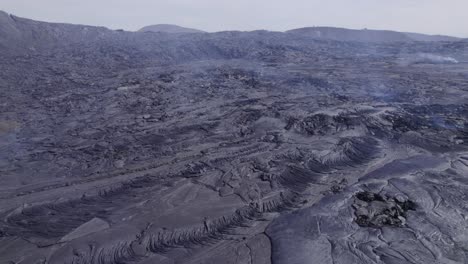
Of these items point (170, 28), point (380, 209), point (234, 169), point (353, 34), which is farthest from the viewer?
point (170, 28)

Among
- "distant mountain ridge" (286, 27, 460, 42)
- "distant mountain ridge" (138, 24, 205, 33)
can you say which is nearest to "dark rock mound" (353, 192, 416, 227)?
"distant mountain ridge" (286, 27, 460, 42)

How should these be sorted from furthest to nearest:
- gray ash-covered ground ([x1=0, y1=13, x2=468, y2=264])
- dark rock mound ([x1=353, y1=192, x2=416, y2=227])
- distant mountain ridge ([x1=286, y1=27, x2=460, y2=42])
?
distant mountain ridge ([x1=286, y1=27, x2=460, y2=42])
dark rock mound ([x1=353, y1=192, x2=416, y2=227])
gray ash-covered ground ([x1=0, y1=13, x2=468, y2=264])

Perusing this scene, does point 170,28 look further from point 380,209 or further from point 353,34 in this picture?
point 380,209

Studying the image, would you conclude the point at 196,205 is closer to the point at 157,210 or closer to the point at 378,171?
the point at 157,210

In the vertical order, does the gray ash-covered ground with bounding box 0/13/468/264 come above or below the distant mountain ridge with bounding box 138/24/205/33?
below

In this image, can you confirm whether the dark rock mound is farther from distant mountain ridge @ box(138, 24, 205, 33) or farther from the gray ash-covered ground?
distant mountain ridge @ box(138, 24, 205, 33)

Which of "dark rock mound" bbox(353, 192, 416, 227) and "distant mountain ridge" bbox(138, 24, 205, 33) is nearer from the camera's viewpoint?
"dark rock mound" bbox(353, 192, 416, 227)

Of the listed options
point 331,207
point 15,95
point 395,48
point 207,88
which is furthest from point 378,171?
point 395,48

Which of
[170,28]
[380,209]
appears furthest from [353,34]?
[380,209]

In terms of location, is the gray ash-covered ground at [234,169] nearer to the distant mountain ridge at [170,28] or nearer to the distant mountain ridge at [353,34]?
the distant mountain ridge at [353,34]
